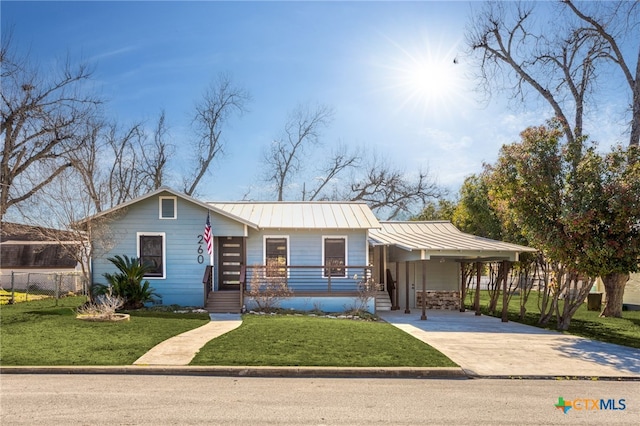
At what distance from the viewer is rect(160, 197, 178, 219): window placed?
668 inches

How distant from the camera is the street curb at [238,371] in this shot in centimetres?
805

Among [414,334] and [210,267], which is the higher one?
[210,267]

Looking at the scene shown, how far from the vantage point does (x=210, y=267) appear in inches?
669

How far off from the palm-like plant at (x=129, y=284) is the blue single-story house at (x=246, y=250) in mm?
793

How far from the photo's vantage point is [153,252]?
1695 centimetres

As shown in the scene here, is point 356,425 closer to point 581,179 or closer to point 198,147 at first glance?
point 581,179

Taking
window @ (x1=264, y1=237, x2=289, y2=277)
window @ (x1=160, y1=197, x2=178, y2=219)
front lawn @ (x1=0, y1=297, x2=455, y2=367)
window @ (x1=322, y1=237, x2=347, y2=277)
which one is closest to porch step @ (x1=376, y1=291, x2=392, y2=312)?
window @ (x1=322, y1=237, x2=347, y2=277)

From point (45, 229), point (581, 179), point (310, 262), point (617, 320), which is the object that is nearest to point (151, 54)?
point (45, 229)

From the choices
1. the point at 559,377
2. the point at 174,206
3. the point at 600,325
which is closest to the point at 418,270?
the point at 600,325

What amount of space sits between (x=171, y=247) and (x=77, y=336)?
6482 mm

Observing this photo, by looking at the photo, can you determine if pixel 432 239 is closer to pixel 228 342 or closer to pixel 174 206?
pixel 174 206

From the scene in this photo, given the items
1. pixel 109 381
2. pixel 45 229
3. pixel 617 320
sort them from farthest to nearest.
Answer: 1. pixel 617 320
2. pixel 45 229
3. pixel 109 381

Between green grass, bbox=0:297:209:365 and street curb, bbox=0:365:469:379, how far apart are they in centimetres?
26

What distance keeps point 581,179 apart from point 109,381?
39.0 ft
